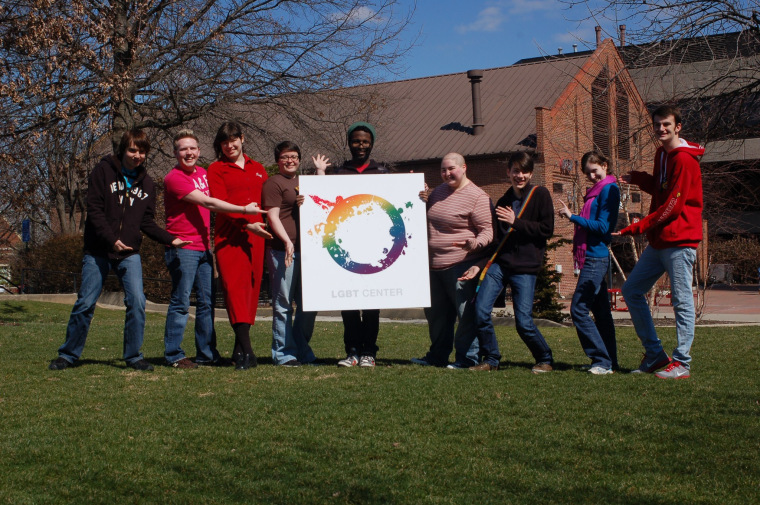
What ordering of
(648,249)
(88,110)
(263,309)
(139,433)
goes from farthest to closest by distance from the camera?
(263,309) < (88,110) < (648,249) < (139,433)

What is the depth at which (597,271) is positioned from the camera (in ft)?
24.4

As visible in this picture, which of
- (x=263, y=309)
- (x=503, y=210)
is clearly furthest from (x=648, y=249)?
(x=263, y=309)

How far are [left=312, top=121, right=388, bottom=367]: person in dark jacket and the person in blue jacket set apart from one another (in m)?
1.79

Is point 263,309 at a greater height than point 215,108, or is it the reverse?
point 215,108

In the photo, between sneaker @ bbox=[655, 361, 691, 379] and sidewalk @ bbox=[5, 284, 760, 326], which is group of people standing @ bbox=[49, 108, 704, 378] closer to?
sneaker @ bbox=[655, 361, 691, 379]

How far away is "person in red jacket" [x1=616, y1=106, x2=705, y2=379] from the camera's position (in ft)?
22.8

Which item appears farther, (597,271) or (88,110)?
(88,110)

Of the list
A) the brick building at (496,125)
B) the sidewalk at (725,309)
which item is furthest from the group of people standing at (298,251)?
the brick building at (496,125)

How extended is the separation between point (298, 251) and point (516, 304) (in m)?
2.00

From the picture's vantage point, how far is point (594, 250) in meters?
7.46

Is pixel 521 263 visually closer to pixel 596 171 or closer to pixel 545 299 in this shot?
pixel 596 171

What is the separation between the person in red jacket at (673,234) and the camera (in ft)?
22.8

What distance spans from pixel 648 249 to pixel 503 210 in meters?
1.26

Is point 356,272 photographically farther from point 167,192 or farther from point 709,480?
point 709,480
